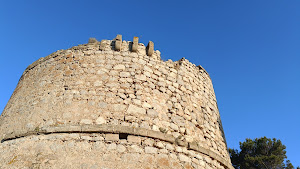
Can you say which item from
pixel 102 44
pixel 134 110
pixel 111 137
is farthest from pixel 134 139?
pixel 102 44

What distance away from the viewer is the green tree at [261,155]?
13.5m

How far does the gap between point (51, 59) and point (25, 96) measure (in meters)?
1.09

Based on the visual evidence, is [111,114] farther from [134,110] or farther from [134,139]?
[134,139]

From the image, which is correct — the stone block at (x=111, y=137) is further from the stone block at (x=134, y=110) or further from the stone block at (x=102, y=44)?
the stone block at (x=102, y=44)

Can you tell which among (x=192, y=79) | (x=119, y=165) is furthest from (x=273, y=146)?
(x=119, y=165)

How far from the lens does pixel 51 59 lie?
575 cm

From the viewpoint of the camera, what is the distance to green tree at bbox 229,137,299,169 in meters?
13.5

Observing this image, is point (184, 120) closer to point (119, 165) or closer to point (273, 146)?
point (119, 165)

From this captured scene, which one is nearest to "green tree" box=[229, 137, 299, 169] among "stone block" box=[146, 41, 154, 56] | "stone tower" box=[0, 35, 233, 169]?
"stone tower" box=[0, 35, 233, 169]

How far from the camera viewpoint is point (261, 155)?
46.7ft

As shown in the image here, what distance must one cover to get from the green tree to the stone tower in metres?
9.27

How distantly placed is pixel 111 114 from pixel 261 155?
1299cm

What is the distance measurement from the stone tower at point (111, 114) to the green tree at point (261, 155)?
30.4ft

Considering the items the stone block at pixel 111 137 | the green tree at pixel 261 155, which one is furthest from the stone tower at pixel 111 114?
the green tree at pixel 261 155
